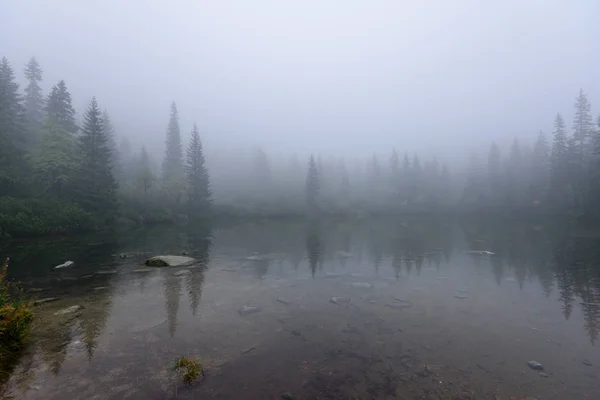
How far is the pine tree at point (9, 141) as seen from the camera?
38.5 metres

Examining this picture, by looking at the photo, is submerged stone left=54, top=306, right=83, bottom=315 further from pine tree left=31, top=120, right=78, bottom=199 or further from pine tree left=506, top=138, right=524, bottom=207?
pine tree left=506, top=138, right=524, bottom=207

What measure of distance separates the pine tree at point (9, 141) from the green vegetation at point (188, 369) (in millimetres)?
44780

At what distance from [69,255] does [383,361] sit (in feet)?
85.6

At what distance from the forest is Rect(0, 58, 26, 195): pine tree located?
169 millimetres

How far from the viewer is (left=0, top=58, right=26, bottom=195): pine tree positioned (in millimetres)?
38531

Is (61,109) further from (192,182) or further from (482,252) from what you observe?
(482,252)

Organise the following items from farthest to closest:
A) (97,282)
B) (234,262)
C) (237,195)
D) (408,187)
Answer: (408,187) → (237,195) → (234,262) → (97,282)

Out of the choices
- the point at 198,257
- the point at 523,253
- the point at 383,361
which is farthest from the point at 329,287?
the point at 523,253

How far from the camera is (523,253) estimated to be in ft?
90.2

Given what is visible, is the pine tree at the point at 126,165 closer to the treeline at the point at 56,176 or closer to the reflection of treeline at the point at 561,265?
the treeline at the point at 56,176

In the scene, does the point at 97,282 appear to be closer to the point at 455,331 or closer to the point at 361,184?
the point at 455,331

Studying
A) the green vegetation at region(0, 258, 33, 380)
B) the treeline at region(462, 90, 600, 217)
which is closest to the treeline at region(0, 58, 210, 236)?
the green vegetation at region(0, 258, 33, 380)

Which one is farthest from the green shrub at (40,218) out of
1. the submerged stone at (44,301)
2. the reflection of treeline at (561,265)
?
the reflection of treeline at (561,265)

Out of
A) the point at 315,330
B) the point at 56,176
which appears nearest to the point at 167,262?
the point at 315,330
